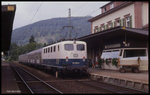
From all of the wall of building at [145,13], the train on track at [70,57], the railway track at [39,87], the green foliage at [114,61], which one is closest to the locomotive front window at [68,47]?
the train on track at [70,57]

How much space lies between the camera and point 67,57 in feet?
59.6

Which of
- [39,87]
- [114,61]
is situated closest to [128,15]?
[114,61]

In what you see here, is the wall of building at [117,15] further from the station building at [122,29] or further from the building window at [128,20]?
the building window at [128,20]

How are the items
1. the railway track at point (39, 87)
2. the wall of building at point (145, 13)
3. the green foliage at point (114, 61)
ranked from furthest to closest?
the wall of building at point (145, 13), the green foliage at point (114, 61), the railway track at point (39, 87)

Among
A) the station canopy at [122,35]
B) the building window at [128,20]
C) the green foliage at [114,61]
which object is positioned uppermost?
the building window at [128,20]

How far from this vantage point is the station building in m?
20.4

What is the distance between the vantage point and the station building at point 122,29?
20.4 m

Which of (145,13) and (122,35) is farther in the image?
(145,13)

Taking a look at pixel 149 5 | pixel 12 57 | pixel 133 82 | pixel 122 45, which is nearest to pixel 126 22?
pixel 149 5

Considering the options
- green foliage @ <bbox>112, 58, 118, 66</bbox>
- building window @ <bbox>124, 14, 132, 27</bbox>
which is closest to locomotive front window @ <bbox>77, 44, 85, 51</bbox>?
green foliage @ <bbox>112, 58, 118, 66</bbox>

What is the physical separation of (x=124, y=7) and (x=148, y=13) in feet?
11.4

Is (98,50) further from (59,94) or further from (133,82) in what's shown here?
(59,94)

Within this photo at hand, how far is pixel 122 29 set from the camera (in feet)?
61.3

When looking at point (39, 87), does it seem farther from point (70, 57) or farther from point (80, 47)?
point (80, 47)
